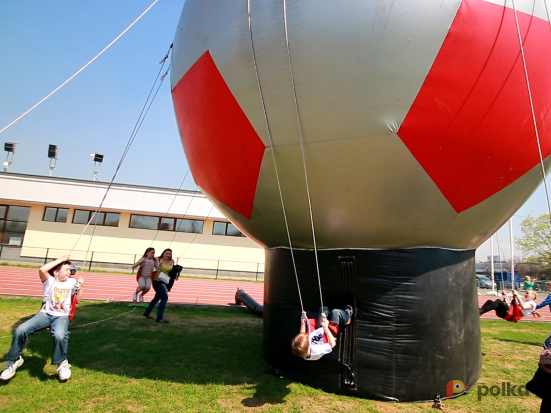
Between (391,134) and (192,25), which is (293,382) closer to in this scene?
(391,134)

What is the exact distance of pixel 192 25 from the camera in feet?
13.8

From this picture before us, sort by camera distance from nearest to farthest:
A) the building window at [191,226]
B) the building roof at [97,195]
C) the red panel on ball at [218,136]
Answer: the red panel on ball at [218,136] → the building roof at [97,195] → the building window at [191,226]

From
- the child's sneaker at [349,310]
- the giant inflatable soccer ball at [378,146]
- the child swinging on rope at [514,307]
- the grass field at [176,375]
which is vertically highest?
the giant inflatable soccer ball at [378,146]

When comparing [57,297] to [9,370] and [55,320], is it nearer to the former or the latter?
[55,320]

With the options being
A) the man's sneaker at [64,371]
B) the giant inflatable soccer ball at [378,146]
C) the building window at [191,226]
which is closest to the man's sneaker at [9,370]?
the man's sneaker at [64,371]

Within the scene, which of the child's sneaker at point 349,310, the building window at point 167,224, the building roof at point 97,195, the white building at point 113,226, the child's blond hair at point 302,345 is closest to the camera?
the child's blond hair at point 302,345

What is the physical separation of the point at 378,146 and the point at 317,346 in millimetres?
1952

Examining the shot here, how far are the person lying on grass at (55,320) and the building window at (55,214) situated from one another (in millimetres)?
21689

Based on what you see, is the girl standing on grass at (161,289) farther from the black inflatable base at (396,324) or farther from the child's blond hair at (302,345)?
the child's blond hair at (302,345)

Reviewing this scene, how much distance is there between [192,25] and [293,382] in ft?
14.1

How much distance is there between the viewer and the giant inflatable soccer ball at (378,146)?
3.14m

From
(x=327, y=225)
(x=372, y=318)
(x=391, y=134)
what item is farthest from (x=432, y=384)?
(x=391, y=134)

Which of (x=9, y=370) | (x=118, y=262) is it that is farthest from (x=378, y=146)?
(x=118, y=262)

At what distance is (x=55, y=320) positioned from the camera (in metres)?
4.16
